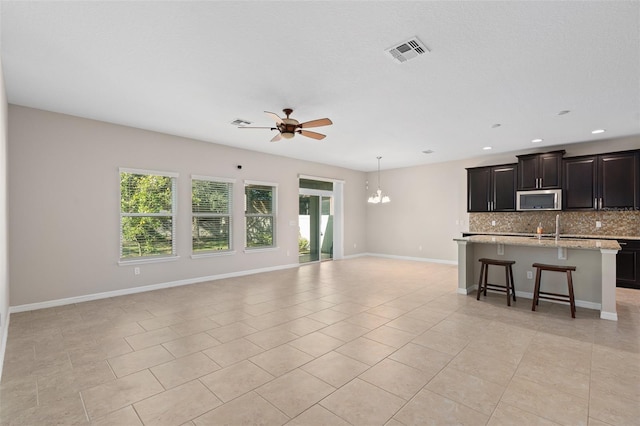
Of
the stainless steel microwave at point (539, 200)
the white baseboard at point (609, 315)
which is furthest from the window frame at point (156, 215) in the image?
the stainless steel microwave at point (539, 200)

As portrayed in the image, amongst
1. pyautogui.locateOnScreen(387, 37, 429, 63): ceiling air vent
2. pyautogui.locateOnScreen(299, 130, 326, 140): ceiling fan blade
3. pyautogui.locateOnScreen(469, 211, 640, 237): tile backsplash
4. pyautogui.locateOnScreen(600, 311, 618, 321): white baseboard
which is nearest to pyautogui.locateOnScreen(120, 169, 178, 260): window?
pyautogui.locateOnScreen(299, 130, 326, 140): ceiling fan blade

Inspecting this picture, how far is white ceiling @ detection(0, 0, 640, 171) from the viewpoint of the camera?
7.48 feet

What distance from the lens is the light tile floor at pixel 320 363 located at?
2.03m

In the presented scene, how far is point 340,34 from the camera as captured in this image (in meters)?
2.53

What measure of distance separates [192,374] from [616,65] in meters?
4.94

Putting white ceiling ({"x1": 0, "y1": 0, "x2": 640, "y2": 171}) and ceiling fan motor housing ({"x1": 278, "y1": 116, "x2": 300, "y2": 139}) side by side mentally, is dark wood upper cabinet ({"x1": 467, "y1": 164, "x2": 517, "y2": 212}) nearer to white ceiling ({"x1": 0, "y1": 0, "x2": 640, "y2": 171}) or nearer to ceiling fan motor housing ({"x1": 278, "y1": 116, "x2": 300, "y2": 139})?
white ceiling ({"x1": 0, "y1": 0, "x2": 640, "y2": 171})

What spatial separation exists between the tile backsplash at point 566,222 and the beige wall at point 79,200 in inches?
249

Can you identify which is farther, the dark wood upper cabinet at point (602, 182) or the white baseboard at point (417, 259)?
the white baseboard at point (417, 259)

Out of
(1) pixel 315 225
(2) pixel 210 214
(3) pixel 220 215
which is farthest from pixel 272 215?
(1) pixel 315 225

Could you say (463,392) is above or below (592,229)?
below

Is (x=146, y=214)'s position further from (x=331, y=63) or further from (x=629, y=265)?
(x=629, y=265)

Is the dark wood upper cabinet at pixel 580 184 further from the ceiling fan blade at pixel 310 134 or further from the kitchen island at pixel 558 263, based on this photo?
the ceiling fan blade at pixel 310 134

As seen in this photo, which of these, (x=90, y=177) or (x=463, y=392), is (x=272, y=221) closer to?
(x=90, y=177)

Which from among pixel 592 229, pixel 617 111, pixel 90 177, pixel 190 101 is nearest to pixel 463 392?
pixel 190 101
